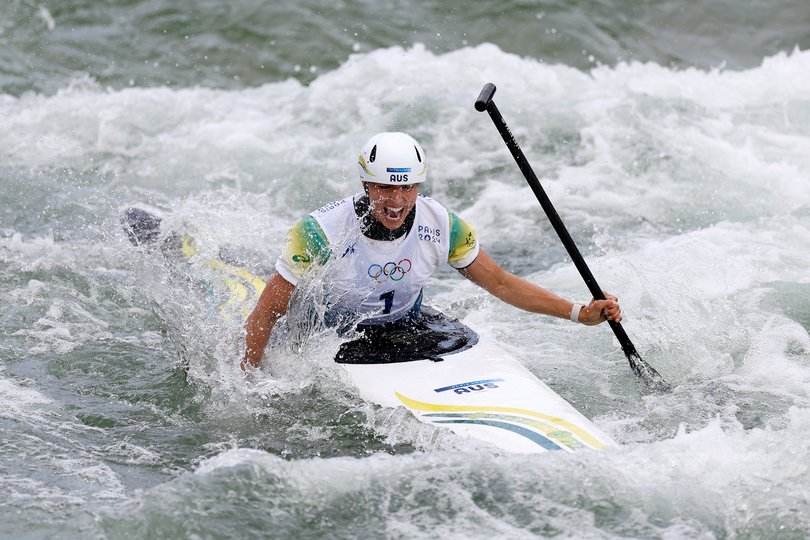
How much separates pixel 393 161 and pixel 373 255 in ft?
1.70

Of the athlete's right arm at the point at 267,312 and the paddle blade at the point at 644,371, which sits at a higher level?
the athlete's right arm at the point at 267,312

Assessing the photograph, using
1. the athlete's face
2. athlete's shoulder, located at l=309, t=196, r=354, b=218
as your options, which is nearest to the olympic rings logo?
the athlete's face

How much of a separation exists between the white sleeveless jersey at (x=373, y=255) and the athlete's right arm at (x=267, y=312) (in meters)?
0.07

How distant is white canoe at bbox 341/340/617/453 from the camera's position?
15.5ft

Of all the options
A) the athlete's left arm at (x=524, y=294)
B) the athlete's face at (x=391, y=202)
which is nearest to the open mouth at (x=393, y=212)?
the athlete's face at (x=391, y=202)

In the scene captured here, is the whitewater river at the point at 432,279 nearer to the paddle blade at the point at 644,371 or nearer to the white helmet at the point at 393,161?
the paddle blade at the point at 644,371

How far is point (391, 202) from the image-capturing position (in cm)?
507

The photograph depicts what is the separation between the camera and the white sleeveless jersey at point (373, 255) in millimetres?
5156

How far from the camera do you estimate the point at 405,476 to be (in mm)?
4473

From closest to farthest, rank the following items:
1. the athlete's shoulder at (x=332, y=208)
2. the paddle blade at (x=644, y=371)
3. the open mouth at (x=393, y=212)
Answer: the open mouth at (x=393, y=212), the athlete's shoulder at (x=332, y=208), the paddle blade at (x=644, y=371)

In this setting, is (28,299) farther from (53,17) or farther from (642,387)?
(53,17)

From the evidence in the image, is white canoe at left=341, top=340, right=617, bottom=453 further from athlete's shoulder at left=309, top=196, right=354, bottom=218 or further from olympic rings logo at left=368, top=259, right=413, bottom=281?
athlete's shoulder at left=309, top=196, right=354, bottom=218

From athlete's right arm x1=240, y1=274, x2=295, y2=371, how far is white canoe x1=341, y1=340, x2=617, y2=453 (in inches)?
17.5

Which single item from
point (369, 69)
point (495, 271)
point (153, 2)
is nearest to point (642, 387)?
point (495, 271)
